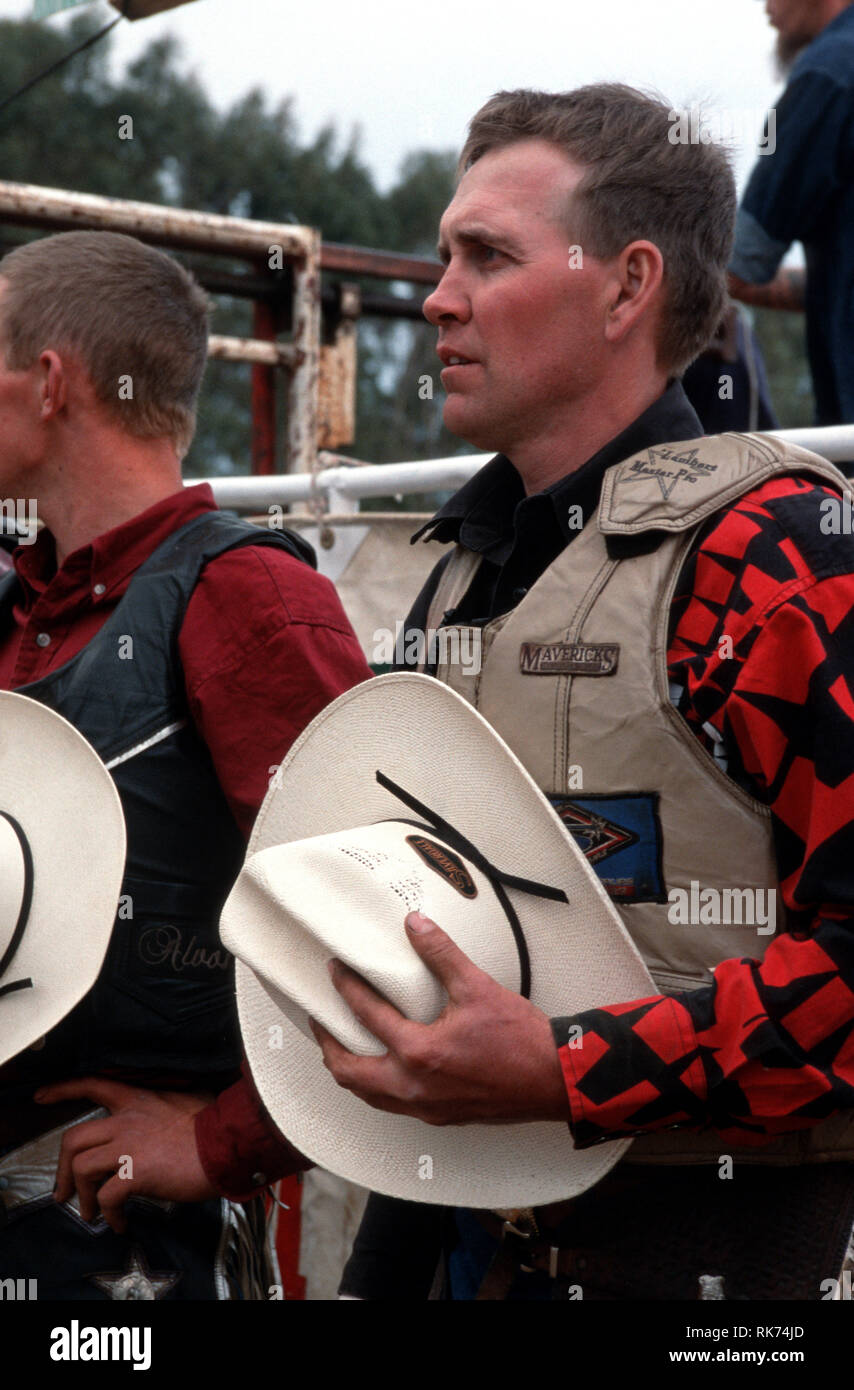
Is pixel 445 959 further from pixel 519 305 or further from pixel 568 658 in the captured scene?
pixel 519 305

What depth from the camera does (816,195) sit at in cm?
362

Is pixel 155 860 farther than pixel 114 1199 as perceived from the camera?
Yes

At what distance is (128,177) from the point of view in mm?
28000

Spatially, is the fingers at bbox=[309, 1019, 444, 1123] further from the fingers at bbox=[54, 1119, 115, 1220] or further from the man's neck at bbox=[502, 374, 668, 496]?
the man's neck at bbox=[502, 374, 668, 496]

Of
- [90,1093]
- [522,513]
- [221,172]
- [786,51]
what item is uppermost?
[221,172]

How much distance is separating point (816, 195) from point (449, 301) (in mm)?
2086

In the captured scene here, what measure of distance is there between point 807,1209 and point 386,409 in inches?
1085

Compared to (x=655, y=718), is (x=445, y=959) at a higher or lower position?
lower

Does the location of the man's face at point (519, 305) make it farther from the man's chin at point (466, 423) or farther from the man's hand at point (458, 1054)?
the man's hand at point (458, 1054)

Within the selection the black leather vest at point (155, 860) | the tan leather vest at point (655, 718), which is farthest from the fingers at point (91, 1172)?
the tan leather vest at point (655, 718)

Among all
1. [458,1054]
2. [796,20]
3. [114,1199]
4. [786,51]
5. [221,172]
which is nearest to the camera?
[458,1054]

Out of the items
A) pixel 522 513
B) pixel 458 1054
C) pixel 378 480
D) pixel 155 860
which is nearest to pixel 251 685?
pixel 155 860

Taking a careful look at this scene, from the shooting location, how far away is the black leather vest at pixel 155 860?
210 cm
